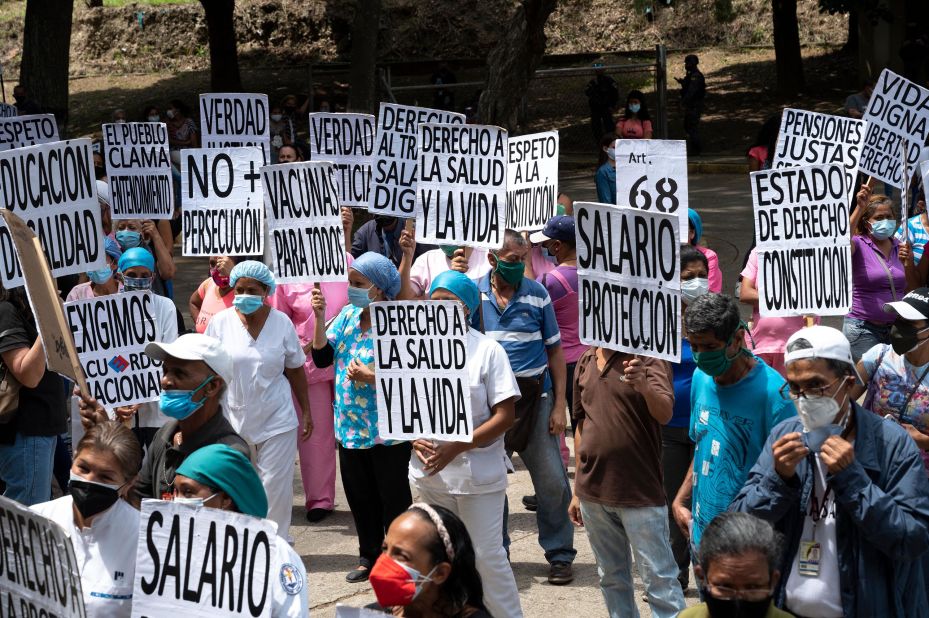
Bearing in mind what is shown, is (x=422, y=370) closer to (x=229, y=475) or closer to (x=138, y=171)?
(x=229, y=475)

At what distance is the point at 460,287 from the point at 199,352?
1.44 meters

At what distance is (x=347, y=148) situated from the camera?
1070 cm

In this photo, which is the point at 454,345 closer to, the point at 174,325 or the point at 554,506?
the point at 554,506

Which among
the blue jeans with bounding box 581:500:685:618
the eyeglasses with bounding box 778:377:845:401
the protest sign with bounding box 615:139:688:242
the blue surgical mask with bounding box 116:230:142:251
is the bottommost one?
the blue jeans with bounding box 581:500:685:618

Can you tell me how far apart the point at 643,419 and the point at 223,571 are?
2467mm

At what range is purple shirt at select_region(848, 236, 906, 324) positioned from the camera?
8.42 metres

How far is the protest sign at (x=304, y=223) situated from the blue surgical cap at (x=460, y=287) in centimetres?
175

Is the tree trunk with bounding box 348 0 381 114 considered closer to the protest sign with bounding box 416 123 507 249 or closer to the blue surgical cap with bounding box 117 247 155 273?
the protest sign with bounding box 416 123 507 249

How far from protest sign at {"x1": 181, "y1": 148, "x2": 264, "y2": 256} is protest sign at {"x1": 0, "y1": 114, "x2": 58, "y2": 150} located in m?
3.40

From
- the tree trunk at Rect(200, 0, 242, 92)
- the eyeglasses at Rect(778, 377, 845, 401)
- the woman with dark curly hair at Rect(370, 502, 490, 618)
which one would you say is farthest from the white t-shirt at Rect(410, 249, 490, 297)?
the tree trunk at Rect(200, 0, 242, 92)

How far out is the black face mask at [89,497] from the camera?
450 centimetres

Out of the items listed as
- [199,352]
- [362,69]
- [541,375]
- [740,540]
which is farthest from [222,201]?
[362,69]

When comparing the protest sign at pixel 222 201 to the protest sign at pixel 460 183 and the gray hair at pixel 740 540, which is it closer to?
the protest sign at pixel 460 183

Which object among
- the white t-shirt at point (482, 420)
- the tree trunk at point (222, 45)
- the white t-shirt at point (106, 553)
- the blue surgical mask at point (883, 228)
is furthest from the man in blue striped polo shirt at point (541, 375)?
the tree trunk at point (222, 45)
